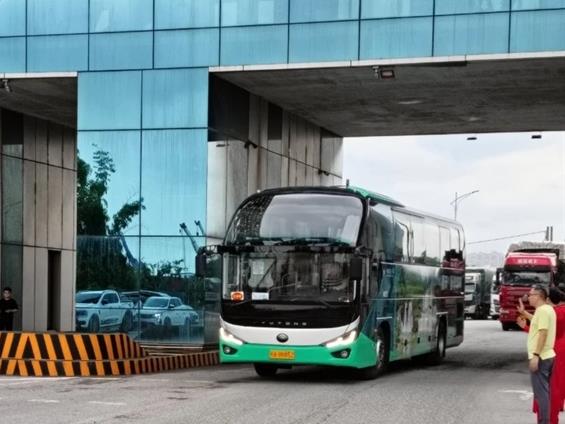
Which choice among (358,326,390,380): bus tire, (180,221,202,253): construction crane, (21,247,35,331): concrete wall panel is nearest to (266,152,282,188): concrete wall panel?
(180,221,202,253): construction crane

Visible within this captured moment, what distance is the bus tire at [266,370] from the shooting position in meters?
18.8

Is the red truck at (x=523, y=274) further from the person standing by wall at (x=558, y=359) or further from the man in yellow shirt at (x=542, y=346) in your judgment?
the man in yellow shirt at (x=542, y=346)

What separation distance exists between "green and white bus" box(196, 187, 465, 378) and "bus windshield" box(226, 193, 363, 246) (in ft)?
0.06

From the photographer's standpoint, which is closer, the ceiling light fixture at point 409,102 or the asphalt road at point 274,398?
the asphalt road at point 274,398

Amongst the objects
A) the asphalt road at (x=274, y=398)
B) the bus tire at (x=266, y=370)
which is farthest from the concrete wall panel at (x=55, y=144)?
the bus tire at (x=266, y=370)

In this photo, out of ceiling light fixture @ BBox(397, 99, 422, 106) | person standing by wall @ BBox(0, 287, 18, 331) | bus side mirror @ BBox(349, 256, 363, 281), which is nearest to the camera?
bus side mirror @ BBox(349, 256, 363, 281)

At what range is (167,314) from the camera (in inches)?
991

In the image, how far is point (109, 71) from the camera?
26141mm

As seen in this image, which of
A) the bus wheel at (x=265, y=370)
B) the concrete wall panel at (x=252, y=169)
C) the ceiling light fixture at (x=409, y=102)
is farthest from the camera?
the ceiling light fixture at (x=409, y=102)

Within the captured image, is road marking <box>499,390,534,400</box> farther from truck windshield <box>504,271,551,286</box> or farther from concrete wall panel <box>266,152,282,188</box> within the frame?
truck windshield <box>504,271,551,286</box>

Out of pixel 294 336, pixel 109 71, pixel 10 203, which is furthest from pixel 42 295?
pixel 294 336

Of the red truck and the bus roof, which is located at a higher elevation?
the bus roof

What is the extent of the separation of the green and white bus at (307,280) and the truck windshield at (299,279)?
0.02 meters

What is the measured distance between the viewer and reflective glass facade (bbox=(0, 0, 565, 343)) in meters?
24.6
